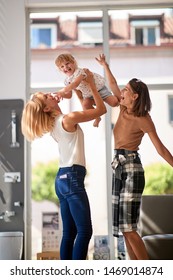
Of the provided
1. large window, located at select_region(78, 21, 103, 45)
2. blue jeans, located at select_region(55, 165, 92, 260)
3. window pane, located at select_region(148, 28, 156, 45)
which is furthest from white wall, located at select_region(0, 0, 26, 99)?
blue jeans, located at select_region(55, 165, 92, 260)

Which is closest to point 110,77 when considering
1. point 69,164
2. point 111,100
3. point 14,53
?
point 111,100

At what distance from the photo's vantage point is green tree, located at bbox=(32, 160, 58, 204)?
3959 millimetres

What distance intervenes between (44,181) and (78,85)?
955mm

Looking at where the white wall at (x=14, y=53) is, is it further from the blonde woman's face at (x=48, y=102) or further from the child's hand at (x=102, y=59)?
the blonde woman's face at (x=48, y=102)

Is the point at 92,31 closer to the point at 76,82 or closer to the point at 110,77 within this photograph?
the point at 110,77

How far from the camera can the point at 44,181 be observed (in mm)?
4031

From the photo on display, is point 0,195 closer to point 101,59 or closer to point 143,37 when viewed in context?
point 101,59

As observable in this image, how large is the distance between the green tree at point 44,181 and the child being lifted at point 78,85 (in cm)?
66

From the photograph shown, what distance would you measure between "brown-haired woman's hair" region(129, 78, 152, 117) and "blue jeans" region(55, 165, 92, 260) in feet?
2.37

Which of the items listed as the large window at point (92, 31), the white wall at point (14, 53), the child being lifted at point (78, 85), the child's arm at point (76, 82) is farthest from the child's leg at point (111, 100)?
the large window at point (92, 31)

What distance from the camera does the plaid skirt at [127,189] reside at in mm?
3531

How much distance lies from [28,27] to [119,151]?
145 cm

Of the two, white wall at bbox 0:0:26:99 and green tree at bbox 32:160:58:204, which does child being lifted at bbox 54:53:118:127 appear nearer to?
white wall at bbox 0:0:26:99
